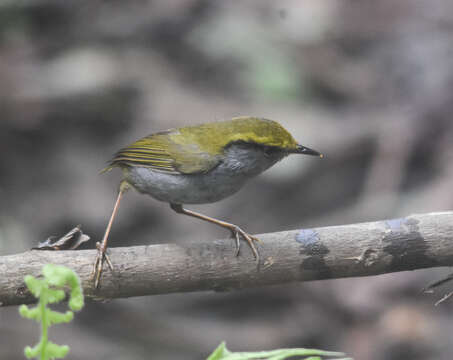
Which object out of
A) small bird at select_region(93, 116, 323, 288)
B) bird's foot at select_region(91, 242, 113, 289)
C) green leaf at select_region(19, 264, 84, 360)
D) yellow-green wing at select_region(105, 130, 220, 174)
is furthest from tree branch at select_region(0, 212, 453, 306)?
green leaf at select_region(19, 264, 84, 360)

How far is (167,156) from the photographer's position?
425cm

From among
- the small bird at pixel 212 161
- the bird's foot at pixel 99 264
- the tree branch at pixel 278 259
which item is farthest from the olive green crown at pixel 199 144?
the bird's foot at pixel 99 264

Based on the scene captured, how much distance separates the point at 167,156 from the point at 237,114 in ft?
13.0

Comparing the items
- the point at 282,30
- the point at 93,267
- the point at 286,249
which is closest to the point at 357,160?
the point at 282,30

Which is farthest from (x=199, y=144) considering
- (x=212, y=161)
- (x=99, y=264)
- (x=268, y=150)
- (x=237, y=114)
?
(x=237, y=114)

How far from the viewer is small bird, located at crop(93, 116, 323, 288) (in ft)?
12.8

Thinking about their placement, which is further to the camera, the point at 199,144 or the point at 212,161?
the point at 199,144

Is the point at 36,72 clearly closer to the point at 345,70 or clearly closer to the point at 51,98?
the point at 51,98

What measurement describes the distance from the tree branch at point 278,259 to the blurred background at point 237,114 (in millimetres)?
2968

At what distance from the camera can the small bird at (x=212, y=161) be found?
3.90 m

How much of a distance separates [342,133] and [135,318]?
10.7 ft

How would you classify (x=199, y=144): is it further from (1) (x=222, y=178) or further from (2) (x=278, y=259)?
(2) (x=278, y=259)

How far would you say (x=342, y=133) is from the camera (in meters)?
7.88

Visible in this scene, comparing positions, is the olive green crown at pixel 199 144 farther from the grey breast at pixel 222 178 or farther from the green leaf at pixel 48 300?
the green leaf at pixel 48 300
